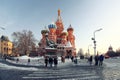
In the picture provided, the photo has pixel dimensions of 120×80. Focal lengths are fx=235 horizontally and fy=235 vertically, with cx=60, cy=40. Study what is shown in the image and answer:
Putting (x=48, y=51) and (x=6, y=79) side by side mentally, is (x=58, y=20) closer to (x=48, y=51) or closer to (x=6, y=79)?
(x=48, y=51)

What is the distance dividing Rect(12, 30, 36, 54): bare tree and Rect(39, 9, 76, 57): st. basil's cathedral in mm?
3952

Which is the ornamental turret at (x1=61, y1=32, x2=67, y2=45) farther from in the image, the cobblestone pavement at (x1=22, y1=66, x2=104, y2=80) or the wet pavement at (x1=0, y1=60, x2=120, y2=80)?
the cobblestone pavement at (x1=22, y1=66, x2=104, y2=80)

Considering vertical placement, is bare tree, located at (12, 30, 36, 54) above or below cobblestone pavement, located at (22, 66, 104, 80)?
above

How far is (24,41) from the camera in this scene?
298ft

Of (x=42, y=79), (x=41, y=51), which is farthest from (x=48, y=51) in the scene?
(x=42, y=79)

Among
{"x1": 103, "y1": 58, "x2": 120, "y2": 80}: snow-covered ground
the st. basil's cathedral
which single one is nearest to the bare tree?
the st. basil's cathedral

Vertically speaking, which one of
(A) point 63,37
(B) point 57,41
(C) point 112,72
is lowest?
(C) point 112,72

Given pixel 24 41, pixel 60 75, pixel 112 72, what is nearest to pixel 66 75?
pixel 60 75

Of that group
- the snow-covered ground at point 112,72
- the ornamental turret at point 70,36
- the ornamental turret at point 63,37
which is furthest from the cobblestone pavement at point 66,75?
the ornamental turret at point 70,36

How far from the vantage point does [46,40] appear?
86.1m

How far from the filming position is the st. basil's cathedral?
271 feet

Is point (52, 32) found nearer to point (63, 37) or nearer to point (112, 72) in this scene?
point (63, 37)

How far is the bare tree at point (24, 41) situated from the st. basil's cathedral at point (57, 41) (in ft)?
13.0

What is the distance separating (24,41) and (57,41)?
1325 cm
